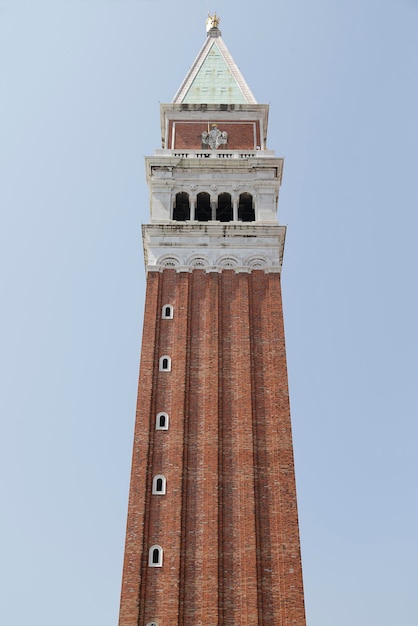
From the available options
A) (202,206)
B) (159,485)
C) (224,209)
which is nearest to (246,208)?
(224,209)

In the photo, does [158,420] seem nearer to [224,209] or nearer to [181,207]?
[181,207]

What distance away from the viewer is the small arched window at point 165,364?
37719mm

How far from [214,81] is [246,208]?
1361 cm

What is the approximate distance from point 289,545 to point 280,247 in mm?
17246

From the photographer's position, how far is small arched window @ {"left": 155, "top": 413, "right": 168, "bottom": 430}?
3550 cm

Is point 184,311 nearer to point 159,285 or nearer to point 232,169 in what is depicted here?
point 159,285

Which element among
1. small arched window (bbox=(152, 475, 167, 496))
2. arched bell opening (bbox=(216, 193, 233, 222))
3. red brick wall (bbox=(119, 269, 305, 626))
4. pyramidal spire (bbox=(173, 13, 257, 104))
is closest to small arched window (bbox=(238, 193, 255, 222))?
arched bell opening (bbox=(216, 193, 233, 222))

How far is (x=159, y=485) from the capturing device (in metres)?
33.5

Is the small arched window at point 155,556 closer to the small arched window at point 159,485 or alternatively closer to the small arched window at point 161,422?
the small arched window at point 159,485

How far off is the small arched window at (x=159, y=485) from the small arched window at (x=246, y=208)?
17711 mm

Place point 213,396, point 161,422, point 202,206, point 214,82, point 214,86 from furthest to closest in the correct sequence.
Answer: point 214,82 < point 214,86 < point 202,206 < point 213,396 < point 161,422

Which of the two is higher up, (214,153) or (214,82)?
(214,82)

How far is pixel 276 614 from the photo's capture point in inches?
1177

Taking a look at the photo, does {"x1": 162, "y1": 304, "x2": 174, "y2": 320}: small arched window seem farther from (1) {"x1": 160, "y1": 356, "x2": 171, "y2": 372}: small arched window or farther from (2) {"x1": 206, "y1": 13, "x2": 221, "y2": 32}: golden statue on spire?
(2) {"x1": 206, "y1": 13, "x2": 221, "y2": 32}: golden statue on spire
